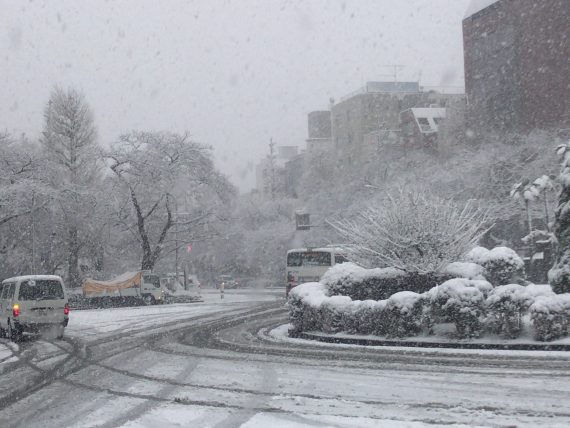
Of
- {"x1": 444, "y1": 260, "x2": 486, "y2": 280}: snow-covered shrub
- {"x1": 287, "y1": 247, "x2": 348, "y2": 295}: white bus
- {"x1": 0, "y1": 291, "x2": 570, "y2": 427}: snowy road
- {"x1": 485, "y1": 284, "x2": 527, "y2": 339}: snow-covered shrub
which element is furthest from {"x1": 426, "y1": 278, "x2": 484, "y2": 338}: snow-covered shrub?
{"x1": 287, "y1": 247, "x2": 348, "y2": 295}: white bus

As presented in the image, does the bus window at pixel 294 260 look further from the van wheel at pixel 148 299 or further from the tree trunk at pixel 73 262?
the tree trunk at pixel 73 262

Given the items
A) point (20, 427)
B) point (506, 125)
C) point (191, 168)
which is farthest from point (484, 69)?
point (20, 427)

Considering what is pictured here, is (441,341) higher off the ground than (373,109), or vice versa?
(373,109)

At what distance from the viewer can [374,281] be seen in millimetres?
20344

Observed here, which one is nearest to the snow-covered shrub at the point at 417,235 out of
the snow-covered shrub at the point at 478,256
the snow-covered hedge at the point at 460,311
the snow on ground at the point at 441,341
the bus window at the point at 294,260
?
the snow-covered shrub at the point at 478,256

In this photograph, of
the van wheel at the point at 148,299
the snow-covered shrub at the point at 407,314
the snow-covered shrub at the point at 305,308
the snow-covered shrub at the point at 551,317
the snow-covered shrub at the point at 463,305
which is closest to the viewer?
the snow-covered shrub at the point at 551,317

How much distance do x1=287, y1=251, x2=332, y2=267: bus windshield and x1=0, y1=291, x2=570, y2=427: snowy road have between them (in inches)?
680

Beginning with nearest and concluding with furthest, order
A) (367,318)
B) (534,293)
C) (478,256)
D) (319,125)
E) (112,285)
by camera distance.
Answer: (534,293), (367,318), (478,256), (112,285), (319,125)

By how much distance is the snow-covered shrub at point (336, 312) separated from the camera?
680 inches

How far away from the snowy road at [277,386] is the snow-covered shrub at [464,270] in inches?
193

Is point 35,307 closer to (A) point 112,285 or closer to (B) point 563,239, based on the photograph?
(B) point 563,239

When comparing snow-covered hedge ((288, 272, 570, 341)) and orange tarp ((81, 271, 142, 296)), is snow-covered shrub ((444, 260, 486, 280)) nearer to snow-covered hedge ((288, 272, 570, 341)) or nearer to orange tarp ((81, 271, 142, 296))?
snow-covered hedge ((288, 272, 570, 341))


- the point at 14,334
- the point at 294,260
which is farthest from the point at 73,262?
the point at 14,334

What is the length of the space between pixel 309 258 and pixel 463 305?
Result: 65.3 ft
